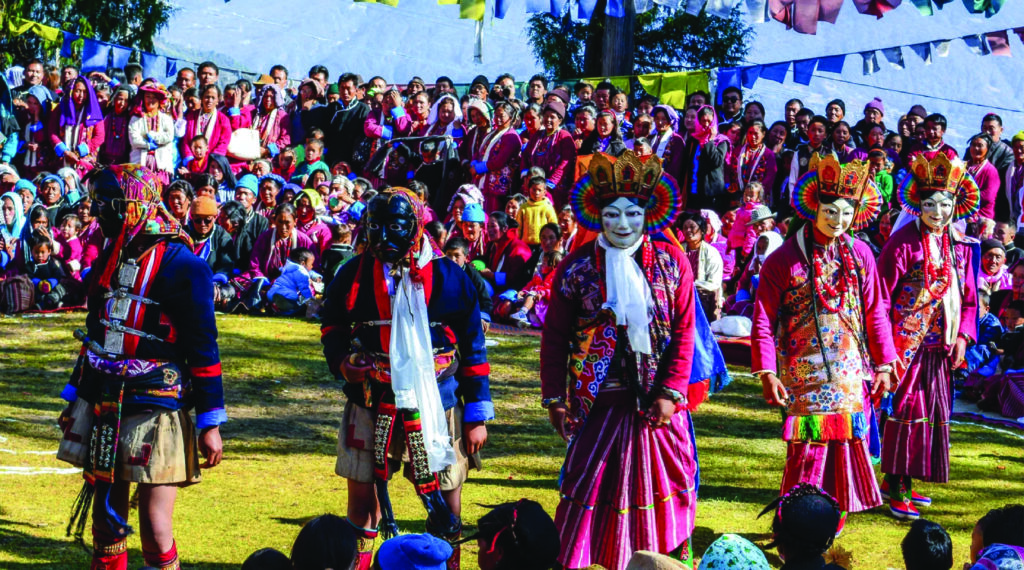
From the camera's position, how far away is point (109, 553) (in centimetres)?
538

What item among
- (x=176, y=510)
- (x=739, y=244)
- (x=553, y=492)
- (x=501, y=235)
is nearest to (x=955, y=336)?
(x=553, y=492)

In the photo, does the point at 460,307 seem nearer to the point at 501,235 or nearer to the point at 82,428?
the point at 82,428

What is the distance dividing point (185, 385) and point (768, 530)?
11.8 feet

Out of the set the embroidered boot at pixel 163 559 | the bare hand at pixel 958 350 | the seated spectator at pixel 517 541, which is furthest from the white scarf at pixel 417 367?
the bare hand at pixel 958 350

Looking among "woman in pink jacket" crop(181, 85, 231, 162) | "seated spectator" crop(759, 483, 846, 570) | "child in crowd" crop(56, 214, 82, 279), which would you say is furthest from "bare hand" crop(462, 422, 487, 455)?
"woman in pink jacket" crop(181, 85, 231, 162)

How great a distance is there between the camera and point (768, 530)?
7.31 metres

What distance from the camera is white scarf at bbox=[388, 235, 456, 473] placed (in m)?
5.52

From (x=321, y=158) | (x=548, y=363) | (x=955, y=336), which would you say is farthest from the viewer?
(x=321, y=158)

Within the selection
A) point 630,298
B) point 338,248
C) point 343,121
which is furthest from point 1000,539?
point 343,121

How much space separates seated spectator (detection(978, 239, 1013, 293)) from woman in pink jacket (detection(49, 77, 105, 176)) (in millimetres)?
11102

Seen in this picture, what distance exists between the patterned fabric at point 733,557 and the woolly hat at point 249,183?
12.4m

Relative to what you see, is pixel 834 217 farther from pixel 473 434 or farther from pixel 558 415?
pixel 473 434

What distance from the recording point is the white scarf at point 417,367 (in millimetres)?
5516

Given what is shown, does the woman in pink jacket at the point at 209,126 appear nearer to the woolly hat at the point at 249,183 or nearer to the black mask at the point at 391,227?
the woolly hat at the point at 249,183
